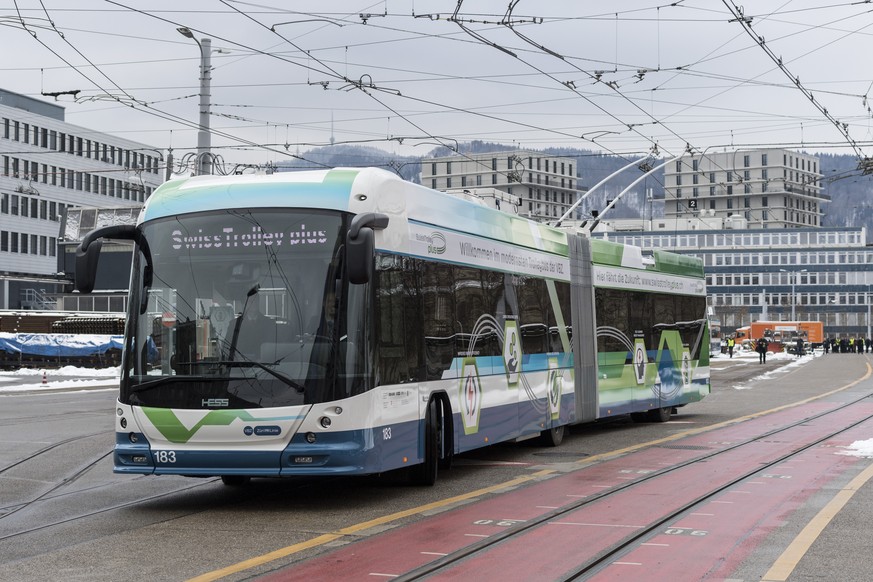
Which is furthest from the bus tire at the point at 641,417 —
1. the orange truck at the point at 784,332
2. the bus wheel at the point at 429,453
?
the orange truck at the point at 784,332

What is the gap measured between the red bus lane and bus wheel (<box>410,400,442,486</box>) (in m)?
0.97

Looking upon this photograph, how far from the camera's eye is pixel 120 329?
55.5 meters

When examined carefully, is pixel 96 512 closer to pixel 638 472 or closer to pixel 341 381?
pixel 341 381

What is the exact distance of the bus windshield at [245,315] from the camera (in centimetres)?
1162

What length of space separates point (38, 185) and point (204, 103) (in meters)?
79.2

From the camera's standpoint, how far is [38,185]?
330 ft

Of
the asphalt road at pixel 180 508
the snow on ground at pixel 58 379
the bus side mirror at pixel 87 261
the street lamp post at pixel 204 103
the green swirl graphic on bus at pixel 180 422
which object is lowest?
the asphalt road at pixel 180 508

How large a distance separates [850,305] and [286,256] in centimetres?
15303

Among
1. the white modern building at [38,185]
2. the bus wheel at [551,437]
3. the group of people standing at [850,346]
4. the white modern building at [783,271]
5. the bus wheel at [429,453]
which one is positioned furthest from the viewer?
the white modern building at [783,271]

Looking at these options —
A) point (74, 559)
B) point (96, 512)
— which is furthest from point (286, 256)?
point (74, 559)

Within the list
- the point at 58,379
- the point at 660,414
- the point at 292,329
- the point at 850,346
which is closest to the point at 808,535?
the point at 292,329

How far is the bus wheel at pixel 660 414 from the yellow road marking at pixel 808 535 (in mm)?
10261

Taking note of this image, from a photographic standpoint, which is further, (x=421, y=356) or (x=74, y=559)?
(x=421, y=356)

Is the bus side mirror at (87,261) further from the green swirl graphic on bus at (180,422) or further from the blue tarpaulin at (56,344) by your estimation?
the blue tarpaulin at (56,344)
